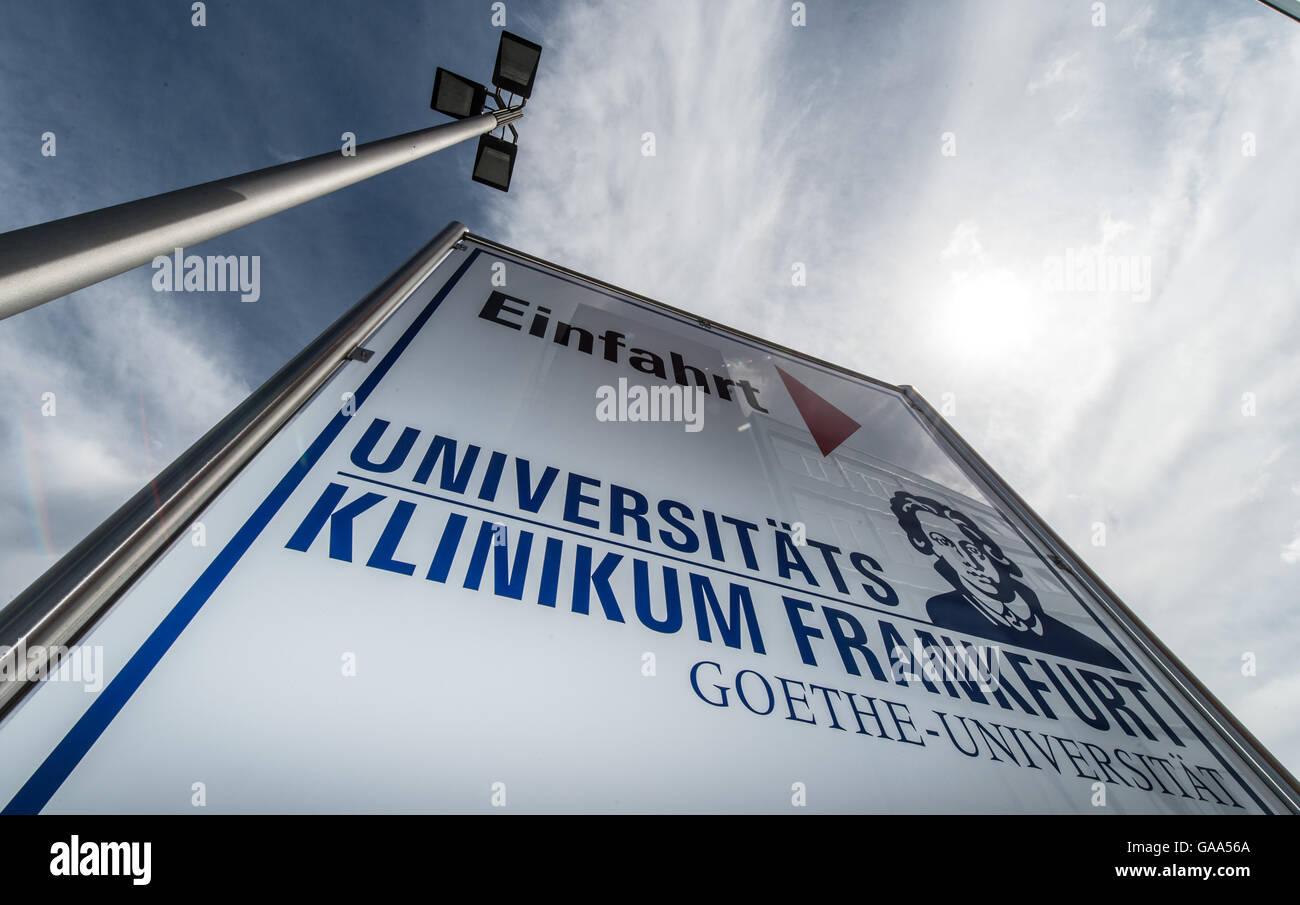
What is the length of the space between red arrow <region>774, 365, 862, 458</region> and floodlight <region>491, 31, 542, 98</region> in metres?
2.10

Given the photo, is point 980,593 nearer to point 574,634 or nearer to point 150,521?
point 574,634

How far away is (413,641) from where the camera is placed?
127 centimetres

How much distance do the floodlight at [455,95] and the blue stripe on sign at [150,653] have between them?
6.44ft

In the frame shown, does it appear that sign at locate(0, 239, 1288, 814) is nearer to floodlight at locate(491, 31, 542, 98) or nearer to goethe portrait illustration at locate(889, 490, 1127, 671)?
goethe portrait illustration at locate(889, 490, 1127, 671)

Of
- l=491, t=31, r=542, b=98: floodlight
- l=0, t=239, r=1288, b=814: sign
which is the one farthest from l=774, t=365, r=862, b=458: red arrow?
l=491, t=31, r=542, b=98: floodlight

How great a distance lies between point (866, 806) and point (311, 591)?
1.38 meters

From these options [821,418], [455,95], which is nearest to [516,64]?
[455,95]

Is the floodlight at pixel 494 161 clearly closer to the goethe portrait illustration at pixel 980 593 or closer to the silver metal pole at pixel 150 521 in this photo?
the silver metal pole at pixel 150 521

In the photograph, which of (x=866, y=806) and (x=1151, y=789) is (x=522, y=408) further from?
(x=1151, y=789)

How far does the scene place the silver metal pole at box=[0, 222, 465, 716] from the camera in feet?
3.05

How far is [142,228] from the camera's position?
89 cm

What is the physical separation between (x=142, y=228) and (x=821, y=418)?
2816 mm

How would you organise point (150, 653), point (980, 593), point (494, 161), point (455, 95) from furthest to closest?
1. point (494, 161)
2. point (455, 95)
3. point (980, 593)
4. point (150, 653)
